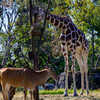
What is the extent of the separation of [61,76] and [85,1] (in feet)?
27.1

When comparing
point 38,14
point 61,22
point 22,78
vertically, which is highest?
point 38,14

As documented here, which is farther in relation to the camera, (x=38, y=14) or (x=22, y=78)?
(x=38, y=14)

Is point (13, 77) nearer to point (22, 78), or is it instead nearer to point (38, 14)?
point (22, 78)

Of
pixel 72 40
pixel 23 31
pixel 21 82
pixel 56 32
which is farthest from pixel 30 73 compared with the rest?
pixel 56 32

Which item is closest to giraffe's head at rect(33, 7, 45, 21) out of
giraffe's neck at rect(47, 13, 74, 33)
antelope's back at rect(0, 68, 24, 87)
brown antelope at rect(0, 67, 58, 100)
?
giraffe's neck at rect(47, 13, 74, 33)

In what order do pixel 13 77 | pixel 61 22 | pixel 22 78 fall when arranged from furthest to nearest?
pixel 61 22, pixel 13 77, pixel 22 78

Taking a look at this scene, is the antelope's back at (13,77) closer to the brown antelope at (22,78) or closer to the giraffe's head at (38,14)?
the brown antelope at (22,78)

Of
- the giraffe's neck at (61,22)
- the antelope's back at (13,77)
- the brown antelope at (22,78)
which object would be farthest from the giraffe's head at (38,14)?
the antelope's back at (13,77)

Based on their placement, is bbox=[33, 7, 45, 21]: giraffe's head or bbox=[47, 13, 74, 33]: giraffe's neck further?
bbox=[47, 13, 74, 33]: giraffe's neck

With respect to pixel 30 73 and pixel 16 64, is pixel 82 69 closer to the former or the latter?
pixel 30 73

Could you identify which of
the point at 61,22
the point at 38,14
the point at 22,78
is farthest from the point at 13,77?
the point at 61,22

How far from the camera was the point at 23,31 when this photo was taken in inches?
739

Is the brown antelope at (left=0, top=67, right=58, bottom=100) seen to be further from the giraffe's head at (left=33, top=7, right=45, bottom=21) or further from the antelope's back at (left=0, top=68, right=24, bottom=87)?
the giraffe's head at (left=33, top=7, right=45, bottom=21)

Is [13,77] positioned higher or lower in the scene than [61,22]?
lower
